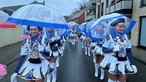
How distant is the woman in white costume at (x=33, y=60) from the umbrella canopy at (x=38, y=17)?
147 millimetres

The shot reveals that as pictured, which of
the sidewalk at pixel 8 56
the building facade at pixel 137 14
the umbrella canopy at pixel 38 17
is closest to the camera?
the umbrella canopy at pixel 38 17

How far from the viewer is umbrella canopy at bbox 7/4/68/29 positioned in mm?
4602

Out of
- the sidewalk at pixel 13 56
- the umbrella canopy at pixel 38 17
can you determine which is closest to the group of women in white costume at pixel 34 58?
the umbrella canopy at pixel 38 17

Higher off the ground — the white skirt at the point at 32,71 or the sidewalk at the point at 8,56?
the white skirt at the point at 32,71

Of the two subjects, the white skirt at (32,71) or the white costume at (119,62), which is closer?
the white skirt at (32,71)

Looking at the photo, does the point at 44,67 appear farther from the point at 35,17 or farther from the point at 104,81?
the point at 104,81

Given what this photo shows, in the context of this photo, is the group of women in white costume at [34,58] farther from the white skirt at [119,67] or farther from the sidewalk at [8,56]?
the sidewalk at [8,56]

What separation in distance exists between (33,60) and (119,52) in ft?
5.75

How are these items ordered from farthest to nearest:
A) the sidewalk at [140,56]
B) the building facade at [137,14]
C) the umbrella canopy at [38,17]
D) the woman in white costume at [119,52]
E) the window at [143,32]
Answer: the building facade at [137,14]
the window at [143,32]
the sidewalk at [140,56]
the woman in white costume at [119,52]
the umbrella canopy at [38,17]

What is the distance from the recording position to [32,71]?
464 centimetres

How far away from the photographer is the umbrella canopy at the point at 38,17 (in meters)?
4.60

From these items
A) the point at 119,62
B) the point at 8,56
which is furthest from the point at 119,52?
the point at 8,56

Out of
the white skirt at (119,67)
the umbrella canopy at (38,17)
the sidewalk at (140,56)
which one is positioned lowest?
the sidewalk at (140,56)

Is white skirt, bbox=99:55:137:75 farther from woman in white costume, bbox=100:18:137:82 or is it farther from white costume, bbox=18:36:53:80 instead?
white costume, bbox=18:36:53:80
